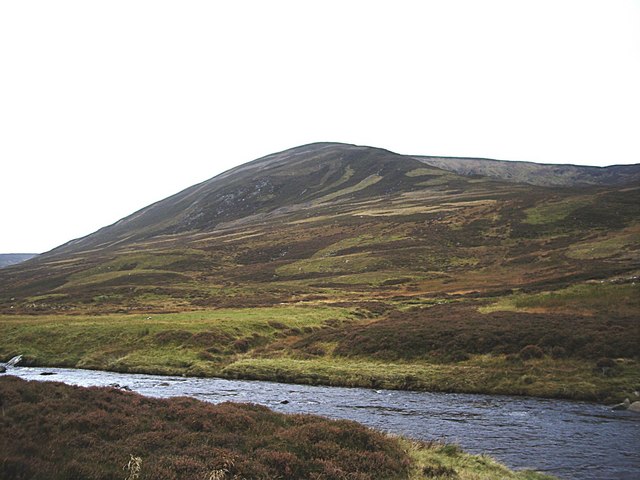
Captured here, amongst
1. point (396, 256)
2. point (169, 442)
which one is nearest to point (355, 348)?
point (169, 442)

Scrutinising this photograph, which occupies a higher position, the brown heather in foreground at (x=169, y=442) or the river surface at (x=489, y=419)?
the brown heather in foreground at (x=169, y=442)

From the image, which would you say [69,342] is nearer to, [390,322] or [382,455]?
[390,322]

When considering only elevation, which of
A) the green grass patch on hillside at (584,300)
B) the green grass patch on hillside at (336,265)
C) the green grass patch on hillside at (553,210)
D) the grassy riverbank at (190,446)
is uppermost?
the green grass patch on hillside at (553,210)

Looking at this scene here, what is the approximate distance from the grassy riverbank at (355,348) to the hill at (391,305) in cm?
17

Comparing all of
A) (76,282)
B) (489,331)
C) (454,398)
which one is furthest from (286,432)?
(76,282)

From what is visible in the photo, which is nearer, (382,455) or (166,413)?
(382,455)

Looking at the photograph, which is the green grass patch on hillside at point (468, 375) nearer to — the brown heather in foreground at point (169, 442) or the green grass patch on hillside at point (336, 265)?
the brown heather in foreground at point (169, 442)

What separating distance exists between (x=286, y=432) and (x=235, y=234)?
164289mm

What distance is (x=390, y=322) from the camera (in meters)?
48.7

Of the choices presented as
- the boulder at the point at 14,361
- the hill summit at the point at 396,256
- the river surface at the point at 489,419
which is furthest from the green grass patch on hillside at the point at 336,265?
the river surface at the point at 489,419

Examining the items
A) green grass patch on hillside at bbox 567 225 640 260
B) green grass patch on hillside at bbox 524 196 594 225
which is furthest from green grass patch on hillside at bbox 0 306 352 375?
green grass patch on hillside at bbox 524 196 594 225

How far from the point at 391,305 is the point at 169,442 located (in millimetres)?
51013

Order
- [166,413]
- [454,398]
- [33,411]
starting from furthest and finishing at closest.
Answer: [454,398]
[166,413]
[33,411]

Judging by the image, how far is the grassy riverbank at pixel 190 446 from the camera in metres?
13.2
